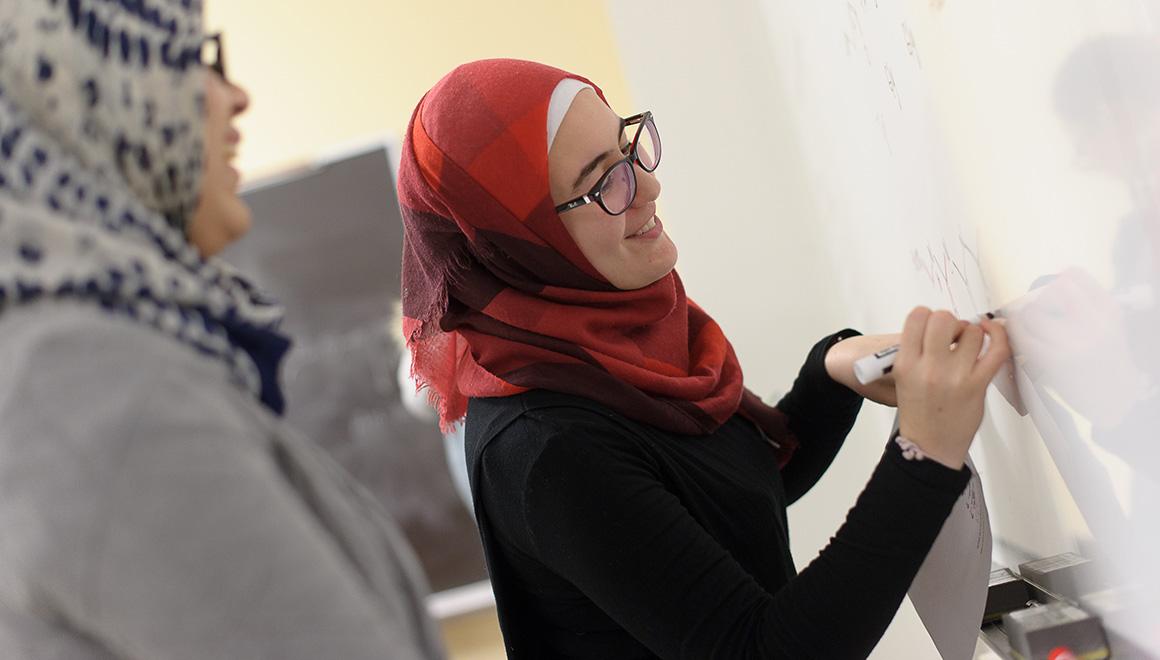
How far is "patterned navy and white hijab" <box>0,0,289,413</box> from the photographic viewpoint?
1.74 feet

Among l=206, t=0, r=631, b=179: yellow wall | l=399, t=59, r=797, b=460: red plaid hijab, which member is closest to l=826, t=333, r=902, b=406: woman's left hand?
l=399, t=59, r=797, b=460: red plaid hijab

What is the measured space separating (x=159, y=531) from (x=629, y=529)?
0.40 metres

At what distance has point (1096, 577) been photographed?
787mm

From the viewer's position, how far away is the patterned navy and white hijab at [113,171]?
531 mm

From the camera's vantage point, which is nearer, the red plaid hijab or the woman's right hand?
the woman's right hand

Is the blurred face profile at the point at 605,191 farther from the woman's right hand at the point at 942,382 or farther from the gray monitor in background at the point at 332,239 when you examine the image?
the gray monitor in background at the point at 332,239

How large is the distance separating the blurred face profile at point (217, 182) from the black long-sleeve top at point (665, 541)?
12.3 inches

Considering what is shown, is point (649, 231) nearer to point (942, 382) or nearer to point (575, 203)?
point (575, 203)

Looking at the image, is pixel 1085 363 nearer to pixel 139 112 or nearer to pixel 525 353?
pixel 525 353

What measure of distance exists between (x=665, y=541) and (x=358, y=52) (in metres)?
2.35

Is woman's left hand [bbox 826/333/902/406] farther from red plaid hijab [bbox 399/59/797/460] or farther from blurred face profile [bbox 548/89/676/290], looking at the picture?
blurred face profile [bbox 548/89/676/290]

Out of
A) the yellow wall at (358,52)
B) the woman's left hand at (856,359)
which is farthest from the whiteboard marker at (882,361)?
the yellow wall at (358,52)

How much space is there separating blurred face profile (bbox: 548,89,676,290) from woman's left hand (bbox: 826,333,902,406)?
0.20 meters

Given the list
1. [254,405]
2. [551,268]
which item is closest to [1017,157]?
[551,268]
